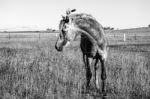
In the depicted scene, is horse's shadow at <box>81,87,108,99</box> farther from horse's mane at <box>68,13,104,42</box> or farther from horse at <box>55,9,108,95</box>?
horse's mane at <box>68,13,104,42</box>

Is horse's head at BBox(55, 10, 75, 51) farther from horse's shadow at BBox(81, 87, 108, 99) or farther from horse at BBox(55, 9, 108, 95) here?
horse's shadow at BBox(81, 87, 108, 99)

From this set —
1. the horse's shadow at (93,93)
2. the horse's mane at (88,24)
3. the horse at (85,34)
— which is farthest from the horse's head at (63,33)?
the horse's shadow at (93,93)

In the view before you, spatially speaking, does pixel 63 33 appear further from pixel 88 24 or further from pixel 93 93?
pixel 93 93

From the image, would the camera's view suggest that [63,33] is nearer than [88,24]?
Yes

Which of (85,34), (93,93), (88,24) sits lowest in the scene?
(93,93)

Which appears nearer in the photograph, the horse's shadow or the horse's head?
the horse's head

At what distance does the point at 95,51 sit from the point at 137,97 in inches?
63.1

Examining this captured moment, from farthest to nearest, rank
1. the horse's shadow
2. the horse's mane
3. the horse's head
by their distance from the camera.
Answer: the horse's shadow
the horse's mane
the horse's head

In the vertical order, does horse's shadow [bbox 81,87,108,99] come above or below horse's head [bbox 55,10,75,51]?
below

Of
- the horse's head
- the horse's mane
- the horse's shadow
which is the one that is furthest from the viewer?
the horse's shadow

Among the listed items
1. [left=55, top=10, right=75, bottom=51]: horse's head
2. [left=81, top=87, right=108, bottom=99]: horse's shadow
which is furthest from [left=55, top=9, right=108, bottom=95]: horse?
[left=81, top=87, right=108, bottom=99]: horse's shadow

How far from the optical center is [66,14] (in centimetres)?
501

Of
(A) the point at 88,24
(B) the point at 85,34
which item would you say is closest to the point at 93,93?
(B) the point at 85,34

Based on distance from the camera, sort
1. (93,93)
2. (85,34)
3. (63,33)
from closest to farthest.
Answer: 1. (63,33)
2. (85,34)
3. (93,93)
